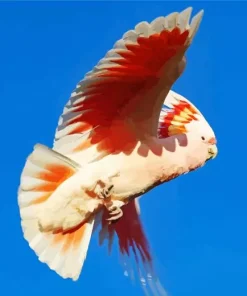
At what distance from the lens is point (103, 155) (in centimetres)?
312

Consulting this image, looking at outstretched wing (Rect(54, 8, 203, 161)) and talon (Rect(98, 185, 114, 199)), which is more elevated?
outstretched wing (Rect(54, 8, 203, 161))

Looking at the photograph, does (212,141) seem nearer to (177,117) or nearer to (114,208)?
(177,117)

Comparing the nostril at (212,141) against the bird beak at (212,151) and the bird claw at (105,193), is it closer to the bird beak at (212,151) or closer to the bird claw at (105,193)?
the bird beak at (212,151)

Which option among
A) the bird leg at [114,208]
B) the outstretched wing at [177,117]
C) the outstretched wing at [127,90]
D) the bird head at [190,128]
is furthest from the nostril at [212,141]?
the bird leg at [114,208]

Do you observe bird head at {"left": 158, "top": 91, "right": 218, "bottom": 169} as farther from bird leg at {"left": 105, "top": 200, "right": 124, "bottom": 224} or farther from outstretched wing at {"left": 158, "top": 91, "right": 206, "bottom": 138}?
bird leg at {"left": 105, "top": 200, "right": 124, "bottom": 224}

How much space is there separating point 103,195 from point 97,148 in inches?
9.4

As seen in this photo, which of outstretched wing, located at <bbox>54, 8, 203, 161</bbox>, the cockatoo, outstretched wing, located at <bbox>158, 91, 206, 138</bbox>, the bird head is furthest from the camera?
outstretched wing, located at <bbox>158, 91, 206, 138</bbox>

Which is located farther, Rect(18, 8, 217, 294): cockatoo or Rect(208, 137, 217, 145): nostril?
Rect(208, 137, 217, 145): nostril

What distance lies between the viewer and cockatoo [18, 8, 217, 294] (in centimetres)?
296

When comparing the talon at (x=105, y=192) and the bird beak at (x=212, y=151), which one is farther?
the bird beak at (x=212, y=151)

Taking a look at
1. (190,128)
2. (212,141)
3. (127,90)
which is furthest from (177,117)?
(127,90)

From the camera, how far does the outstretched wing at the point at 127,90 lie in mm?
2812

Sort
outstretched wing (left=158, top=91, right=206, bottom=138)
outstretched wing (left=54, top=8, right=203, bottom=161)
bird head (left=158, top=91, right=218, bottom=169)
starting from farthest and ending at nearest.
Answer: outstretched wing (left=158, top=91, right=206, bottom=138) → bird head (left=158, top=91, right=218, bottom=169) → outstretched wing (left=54, top=8, right=203, bottom=161)

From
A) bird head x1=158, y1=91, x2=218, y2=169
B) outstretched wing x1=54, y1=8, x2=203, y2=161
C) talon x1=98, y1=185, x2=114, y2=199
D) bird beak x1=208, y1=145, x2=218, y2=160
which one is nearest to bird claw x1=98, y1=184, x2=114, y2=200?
talon x1=98, y1=185, x2=114, y2=199
